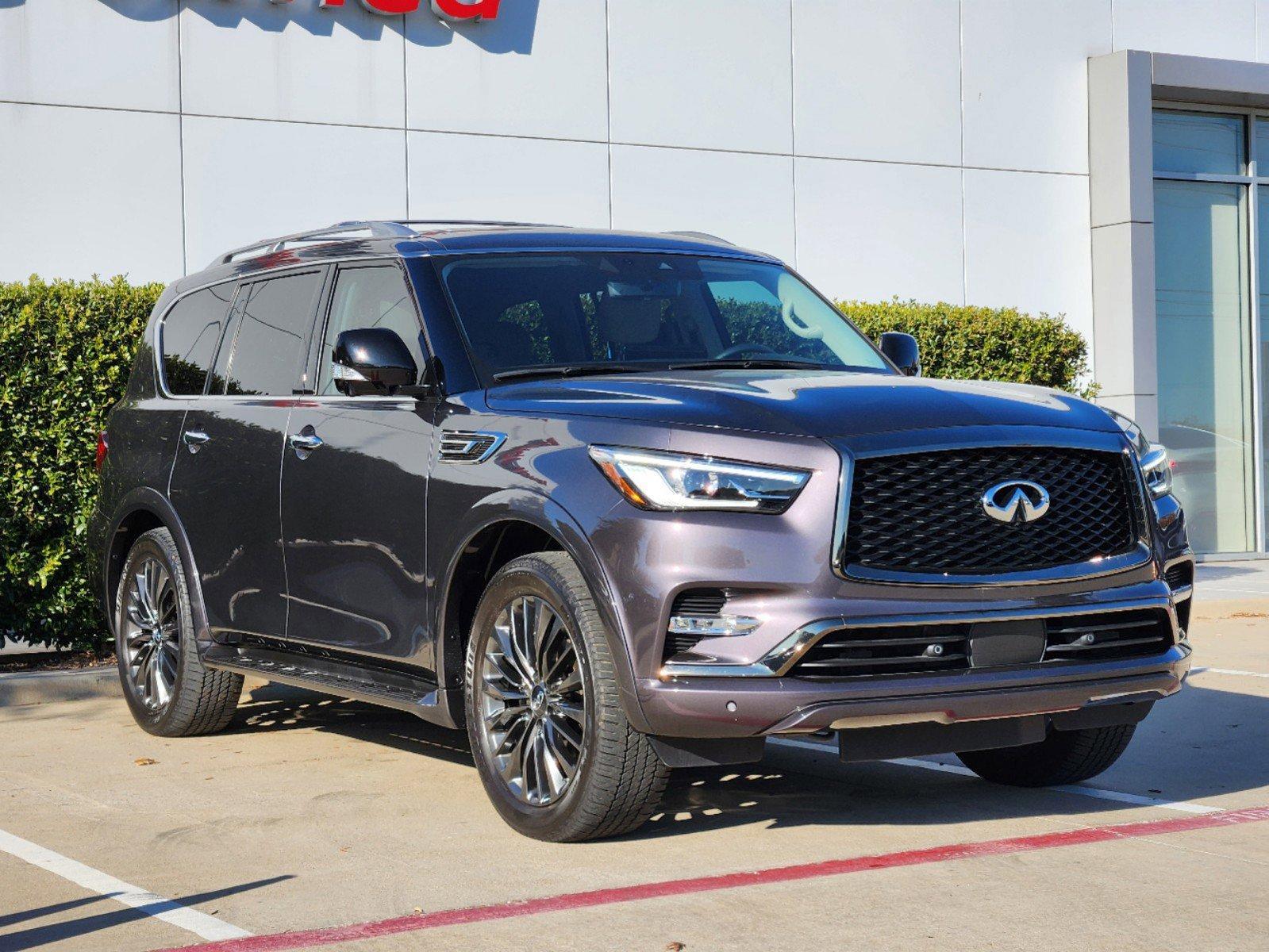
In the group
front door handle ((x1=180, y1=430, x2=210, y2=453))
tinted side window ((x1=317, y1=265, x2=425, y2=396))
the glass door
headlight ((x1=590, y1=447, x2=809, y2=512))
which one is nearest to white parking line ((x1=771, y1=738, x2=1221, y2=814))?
headlight ((x1=590, y1=447, x2=809, y2=512))

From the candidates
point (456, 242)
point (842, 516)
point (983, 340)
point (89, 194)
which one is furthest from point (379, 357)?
point (983, 340)

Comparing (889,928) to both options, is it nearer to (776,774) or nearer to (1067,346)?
(776,774)

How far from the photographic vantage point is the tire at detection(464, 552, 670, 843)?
5.32 meters

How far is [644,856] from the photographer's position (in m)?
5.45

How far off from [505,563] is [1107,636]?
6.38ft

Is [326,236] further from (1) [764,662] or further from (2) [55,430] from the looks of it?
(1) [764,662]

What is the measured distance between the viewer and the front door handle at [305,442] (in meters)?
6.78

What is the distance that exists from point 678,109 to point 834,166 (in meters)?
1.61

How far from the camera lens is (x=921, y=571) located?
204 inches

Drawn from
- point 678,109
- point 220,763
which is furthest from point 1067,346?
point 220,763

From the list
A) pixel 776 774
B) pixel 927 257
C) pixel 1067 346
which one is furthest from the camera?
pixel 927 257

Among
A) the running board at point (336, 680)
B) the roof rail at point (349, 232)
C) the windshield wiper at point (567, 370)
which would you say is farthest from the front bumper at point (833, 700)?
the roof rail at point (349, 232)

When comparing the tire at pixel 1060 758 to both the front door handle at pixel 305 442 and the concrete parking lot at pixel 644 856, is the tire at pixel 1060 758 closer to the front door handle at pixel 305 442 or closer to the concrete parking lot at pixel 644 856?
the concrete parking lot at pixel 644 856

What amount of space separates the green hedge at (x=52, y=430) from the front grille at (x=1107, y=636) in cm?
623
